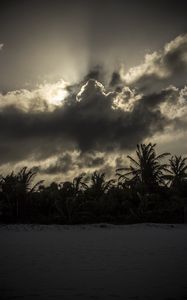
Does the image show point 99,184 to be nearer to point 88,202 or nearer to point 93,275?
point 88,202

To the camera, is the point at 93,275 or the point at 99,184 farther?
the point at 99,184

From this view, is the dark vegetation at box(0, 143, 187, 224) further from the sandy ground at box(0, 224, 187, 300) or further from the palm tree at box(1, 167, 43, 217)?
the sandy ground at box(0, 224, 187, 300)

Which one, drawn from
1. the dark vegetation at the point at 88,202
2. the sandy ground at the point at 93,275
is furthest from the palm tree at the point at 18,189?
the sandy ground at the point at 93,275

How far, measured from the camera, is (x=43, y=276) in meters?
5.12

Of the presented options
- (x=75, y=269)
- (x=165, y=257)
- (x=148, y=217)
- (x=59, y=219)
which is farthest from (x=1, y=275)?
(x=148, y=217)

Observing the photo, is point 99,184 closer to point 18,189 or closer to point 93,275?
point 18,189

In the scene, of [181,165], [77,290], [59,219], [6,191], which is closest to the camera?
[77,290]

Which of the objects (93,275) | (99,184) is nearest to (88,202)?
(99,184)

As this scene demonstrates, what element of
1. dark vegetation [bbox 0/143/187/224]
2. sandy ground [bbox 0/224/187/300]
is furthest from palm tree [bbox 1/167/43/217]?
sandy ground [bbox 0/224/187/300]

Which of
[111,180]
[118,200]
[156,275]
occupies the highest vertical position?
[111,180]

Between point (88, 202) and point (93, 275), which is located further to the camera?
point (88, 202)

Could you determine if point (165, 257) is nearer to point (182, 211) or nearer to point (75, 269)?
point (75, 269)

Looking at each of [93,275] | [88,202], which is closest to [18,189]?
Result: [88,202]

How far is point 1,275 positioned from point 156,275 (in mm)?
2549
